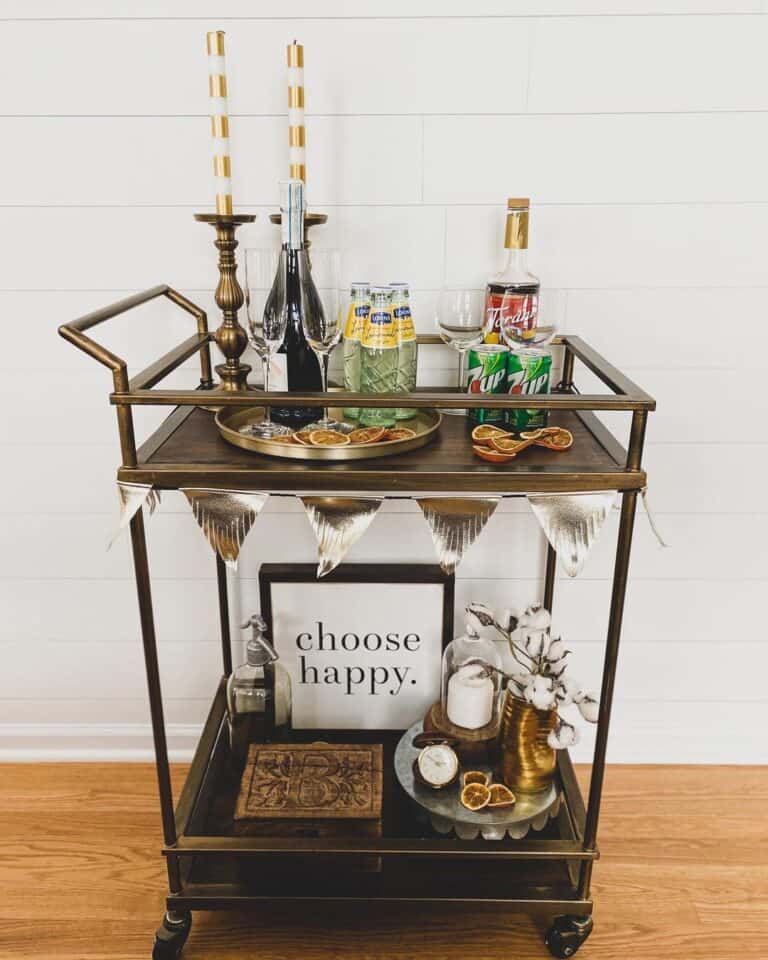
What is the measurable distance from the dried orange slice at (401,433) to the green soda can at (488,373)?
0.09 meters

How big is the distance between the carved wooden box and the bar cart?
0.02 m

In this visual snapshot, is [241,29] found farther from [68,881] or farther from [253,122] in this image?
[68,881]

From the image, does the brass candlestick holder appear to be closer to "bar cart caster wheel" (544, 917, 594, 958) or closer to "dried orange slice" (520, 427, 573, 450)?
"dried orange slice" (520, 427, 573, 450)

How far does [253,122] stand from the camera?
3.88ft

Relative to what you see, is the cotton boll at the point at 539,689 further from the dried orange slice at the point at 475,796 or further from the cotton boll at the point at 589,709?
the dried orange slice at the point at 475,796

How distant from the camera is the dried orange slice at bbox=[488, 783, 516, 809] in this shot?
1176 millimetres

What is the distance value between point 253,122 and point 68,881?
4.02 feet

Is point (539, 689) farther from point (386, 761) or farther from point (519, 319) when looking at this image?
point (519, 319)

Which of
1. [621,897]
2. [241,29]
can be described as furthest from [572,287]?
[621,897]

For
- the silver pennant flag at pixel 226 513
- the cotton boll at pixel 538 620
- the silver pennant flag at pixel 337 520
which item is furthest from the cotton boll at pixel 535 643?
the silver pennant flag at pixel 226 513

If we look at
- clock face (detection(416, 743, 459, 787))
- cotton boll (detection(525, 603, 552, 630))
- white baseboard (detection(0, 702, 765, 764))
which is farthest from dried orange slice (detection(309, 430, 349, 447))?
white baseboard (detection(0, 702, 765, 764))

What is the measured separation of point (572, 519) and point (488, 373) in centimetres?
23

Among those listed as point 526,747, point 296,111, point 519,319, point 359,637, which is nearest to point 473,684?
point 526,747

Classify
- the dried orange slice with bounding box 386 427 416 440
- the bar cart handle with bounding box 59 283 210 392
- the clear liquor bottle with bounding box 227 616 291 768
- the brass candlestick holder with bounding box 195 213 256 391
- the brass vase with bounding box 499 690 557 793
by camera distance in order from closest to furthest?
the bar cart handle with bounding box 59 283 210 392 → the dried orange slice with bounding box 386 427 416 440 → the brass candlestick holder with bounding box 195 213 256 391 → the brass vase with bounding box 499 690 557 793 → the clear liquor bottle with bounding box 227 616 291 768
